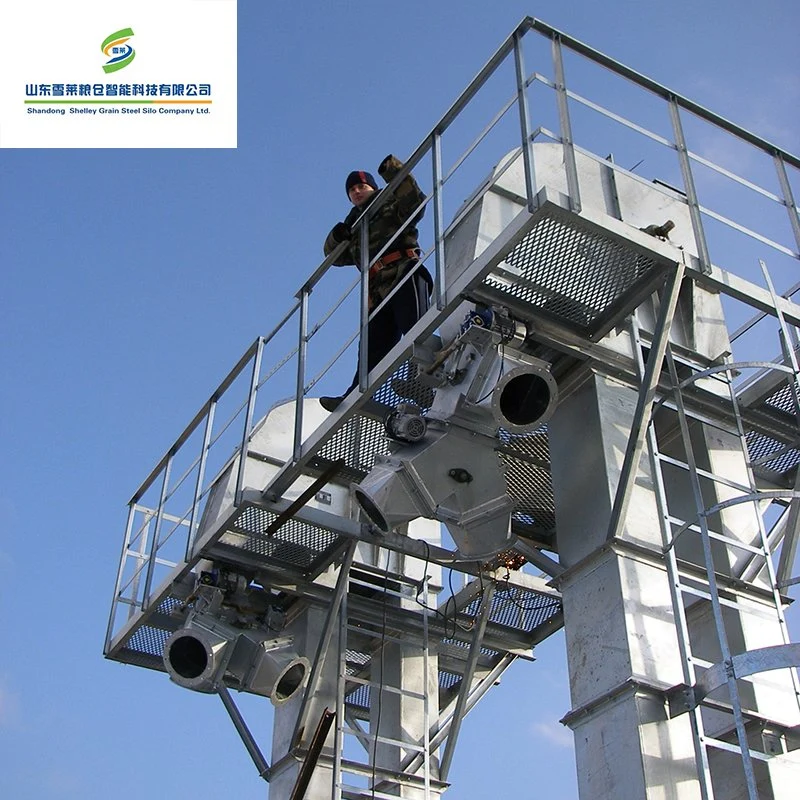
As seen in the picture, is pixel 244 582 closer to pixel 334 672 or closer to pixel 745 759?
pixel 334 672

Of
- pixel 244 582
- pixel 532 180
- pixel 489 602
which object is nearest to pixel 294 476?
pixel 244 582

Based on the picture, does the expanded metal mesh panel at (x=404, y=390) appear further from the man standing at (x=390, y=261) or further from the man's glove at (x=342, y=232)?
the man's glove at (x=342, y=232)

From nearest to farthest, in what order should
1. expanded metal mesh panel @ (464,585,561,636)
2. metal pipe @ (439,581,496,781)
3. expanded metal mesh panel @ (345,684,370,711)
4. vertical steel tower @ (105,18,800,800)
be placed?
vertical steel tower @ (105,18,800,800) → metal pipe @ (439,581,496,781) → expanded metal mesh panel @ (464,585,561,636) → expanded metal mesh panel @ (345,684,370,711)

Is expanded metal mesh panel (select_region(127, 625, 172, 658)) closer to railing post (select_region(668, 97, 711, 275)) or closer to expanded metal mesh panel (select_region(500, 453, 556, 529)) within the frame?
expanded metal mesh panel (select_region(500, 453, 556, 529))

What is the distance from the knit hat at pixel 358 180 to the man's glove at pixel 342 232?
73 centimetres

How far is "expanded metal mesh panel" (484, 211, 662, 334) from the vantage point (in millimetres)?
8508

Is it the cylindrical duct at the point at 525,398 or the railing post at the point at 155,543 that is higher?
the railing post at the point at 155,543

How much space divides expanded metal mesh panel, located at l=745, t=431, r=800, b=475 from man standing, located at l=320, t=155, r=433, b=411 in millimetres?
3224

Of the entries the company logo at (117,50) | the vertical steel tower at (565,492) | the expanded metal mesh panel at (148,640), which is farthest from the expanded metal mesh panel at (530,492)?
the company logo at (117,50)

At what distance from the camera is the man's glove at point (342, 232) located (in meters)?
11.3

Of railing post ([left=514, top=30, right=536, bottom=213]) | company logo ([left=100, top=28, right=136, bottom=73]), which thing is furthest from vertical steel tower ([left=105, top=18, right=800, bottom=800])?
company logo ([left=100, top=28, right=136, bottom=73])

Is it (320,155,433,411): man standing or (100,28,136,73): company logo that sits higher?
(100,28,136,73): company logo

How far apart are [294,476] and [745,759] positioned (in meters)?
5.19

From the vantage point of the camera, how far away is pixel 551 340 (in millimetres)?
9398
